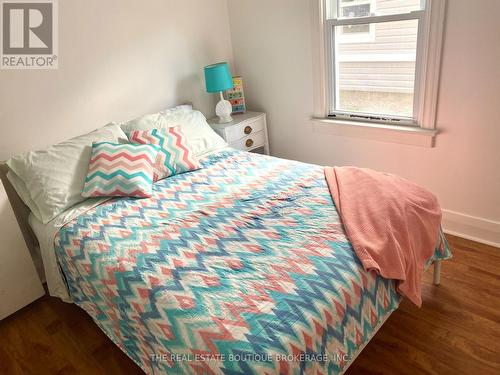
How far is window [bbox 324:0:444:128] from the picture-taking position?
2.23 metres

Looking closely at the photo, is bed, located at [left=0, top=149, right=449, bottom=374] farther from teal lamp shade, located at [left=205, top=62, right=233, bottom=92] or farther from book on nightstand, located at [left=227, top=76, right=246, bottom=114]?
A: book on nightstand, located at [left=227, top=76, right=246, bottom=114]

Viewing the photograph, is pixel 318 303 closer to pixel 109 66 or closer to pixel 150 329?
pixel 150 329

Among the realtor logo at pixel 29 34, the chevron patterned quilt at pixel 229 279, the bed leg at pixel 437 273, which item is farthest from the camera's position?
the realtor logo at pixel 29 34

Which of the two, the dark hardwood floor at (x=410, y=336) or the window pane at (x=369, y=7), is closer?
the dark hardwood floor at (x=410, y=336)

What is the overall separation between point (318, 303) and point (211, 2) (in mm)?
2710

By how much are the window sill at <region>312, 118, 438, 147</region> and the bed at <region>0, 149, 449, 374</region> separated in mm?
Answer: 688

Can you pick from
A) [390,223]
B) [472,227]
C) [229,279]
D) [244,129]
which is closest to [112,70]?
[244,129]

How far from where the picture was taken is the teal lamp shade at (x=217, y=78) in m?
2.88

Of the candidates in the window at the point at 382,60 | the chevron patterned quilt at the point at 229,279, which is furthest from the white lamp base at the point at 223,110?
the chevron patterned quilt at the point at 229,279

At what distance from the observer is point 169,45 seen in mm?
2898

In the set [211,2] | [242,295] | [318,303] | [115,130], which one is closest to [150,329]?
[242,295]

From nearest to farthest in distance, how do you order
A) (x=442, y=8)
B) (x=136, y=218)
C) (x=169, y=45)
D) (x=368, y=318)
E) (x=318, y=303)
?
(x=318, y=303), (x=368, y=318), (x=136, y=218), (x=442, y=8), (x=169, y=45)

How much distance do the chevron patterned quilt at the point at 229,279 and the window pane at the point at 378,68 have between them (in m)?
0.88

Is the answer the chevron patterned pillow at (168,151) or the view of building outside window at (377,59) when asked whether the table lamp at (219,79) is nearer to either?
the chevron patterned pillow at (168,151)
